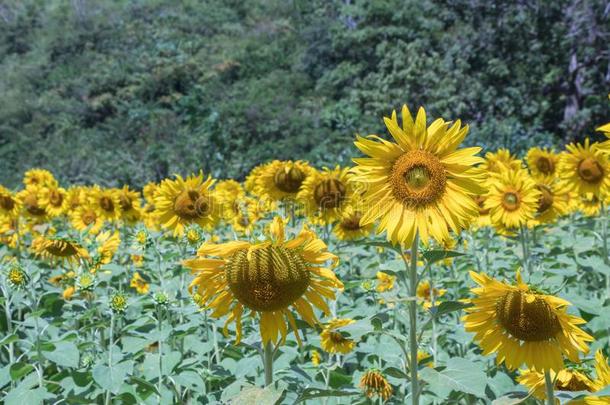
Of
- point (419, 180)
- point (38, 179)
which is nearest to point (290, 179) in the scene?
point (419, 180)

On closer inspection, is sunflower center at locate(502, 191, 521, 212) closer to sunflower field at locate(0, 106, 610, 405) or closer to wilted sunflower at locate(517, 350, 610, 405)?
sunflower field at locate(0, 106, 610, 405)

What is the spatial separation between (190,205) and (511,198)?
1.83m

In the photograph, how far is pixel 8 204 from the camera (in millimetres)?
4645

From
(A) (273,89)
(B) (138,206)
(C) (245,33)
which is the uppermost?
(C) (245,33)

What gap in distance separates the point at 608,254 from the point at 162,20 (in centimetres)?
3293

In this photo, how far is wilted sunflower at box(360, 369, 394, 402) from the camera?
2.14 m

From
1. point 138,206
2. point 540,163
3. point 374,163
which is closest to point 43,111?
point 138,206

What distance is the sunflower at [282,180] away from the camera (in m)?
3.97

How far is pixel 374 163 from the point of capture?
72.4 inches

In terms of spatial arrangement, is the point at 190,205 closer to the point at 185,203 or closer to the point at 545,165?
the point at 185,203

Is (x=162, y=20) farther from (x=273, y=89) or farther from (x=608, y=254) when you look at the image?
(x=608, y=254)

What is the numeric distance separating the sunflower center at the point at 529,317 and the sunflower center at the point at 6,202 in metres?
4.07

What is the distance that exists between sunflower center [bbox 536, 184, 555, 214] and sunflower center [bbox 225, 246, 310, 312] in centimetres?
266

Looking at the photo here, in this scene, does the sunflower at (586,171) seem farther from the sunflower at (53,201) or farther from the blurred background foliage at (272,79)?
the blurred background foliage at (272,79)
